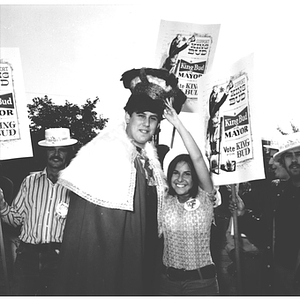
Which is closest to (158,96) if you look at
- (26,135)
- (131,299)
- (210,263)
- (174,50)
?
(174,50)

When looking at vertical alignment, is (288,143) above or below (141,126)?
below

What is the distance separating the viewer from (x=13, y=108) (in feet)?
8.21

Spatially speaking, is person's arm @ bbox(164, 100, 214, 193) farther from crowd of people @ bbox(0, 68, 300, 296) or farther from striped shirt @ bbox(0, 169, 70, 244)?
striped shirt @ bbox(0, 169, 70, 244)

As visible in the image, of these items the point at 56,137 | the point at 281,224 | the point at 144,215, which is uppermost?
the point at 56,137

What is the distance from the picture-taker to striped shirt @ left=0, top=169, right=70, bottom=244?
239cm

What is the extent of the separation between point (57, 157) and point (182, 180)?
828mm

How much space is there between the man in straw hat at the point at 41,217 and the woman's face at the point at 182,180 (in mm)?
689

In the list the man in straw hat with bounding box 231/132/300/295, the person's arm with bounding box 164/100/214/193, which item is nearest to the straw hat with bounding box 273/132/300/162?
the man in straw hat with bounding box 231/132/300/295

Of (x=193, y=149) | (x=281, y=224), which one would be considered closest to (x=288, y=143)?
(x=281, y=224)

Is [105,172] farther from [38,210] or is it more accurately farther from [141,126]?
[38,210]

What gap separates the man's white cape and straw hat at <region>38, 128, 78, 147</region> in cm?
17

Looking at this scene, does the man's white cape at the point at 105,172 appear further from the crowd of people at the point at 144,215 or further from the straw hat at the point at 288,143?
the straw hat at the point at 288,143

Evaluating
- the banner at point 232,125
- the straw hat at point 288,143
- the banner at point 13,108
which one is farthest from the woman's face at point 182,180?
the banner at point 13,108

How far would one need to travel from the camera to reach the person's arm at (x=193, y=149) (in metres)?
2.44
